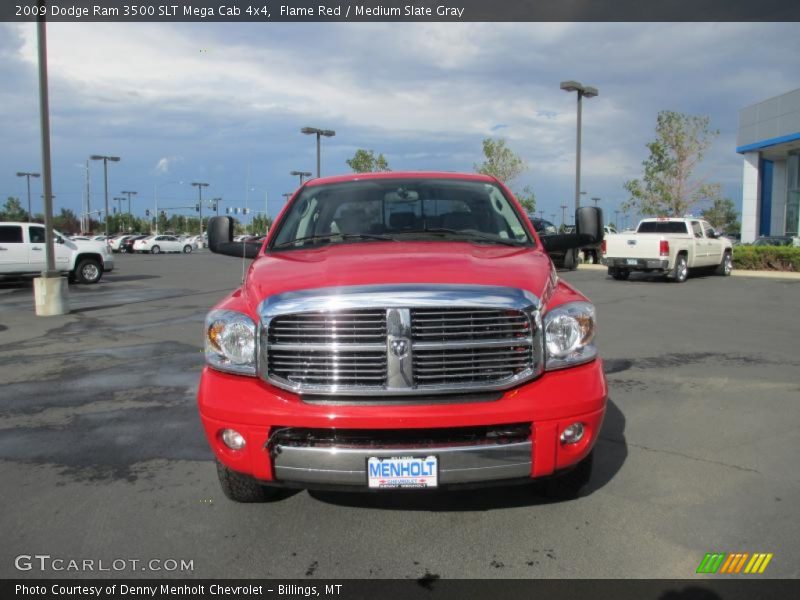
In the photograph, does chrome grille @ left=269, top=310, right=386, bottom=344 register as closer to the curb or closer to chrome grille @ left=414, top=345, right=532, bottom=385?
chrome grille @ left=414, top=345, right=532, bottom=385

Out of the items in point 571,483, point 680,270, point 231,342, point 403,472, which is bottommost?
point 571,483

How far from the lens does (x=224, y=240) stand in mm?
4883

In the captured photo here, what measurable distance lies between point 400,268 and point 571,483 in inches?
57.8

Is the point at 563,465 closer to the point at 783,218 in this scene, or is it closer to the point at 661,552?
the point at 661,552

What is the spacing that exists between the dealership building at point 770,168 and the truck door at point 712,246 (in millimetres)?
16800

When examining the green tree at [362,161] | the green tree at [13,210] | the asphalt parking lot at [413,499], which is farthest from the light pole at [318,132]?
the green tree at [13,210]

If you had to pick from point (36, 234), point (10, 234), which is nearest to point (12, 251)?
point (10, 234)

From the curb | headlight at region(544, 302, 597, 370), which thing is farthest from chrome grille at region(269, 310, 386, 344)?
the curb

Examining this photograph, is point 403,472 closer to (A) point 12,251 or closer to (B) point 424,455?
(B) point 424,455

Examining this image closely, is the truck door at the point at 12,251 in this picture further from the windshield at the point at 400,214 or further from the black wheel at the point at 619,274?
the windshield at the point at 400,214

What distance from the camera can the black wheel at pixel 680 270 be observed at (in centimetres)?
1892

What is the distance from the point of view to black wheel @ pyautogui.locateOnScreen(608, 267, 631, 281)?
20266mm

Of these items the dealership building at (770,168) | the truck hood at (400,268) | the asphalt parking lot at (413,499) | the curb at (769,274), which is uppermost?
the dealership building at (770,168)

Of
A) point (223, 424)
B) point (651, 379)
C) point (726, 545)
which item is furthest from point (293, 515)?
point (651, 379)
